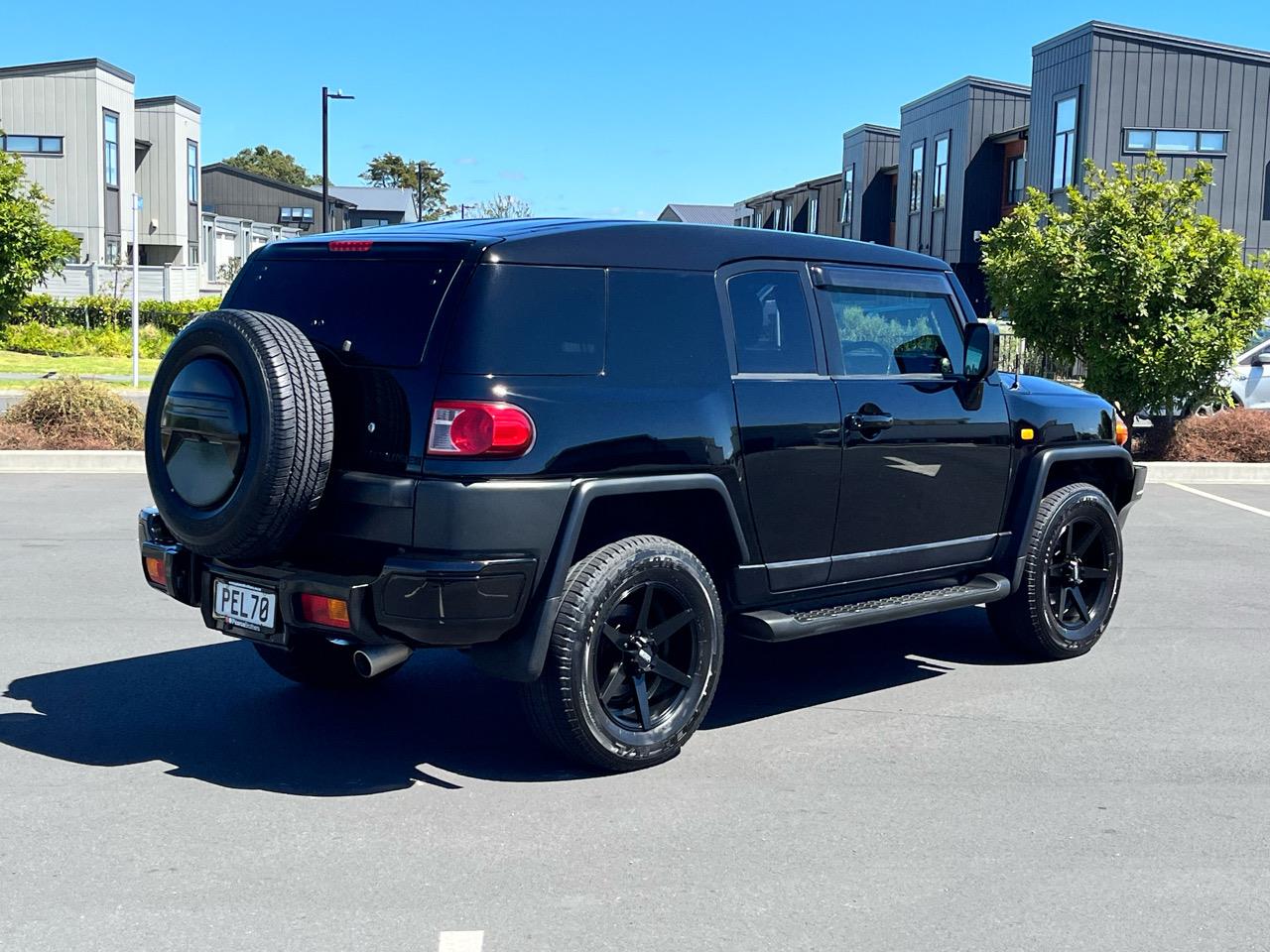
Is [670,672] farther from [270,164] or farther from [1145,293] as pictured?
[270,164]

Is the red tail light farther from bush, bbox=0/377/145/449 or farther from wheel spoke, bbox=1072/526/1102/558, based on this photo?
bush, bbox=0/377/145/449

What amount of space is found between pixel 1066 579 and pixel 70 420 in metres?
11.0

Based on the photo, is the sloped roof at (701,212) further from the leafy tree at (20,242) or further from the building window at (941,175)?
the leafy tree at (20,242)

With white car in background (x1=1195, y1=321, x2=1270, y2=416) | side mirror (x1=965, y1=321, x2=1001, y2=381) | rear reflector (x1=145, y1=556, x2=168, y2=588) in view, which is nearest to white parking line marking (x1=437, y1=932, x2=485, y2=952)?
rear reflector (x1=145, y1=556, x2=168, y2=588)

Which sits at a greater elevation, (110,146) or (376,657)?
(110,146)

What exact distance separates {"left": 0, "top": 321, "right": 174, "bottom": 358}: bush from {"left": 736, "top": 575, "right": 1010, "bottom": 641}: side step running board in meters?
28.4

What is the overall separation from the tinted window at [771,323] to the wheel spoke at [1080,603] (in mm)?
2213

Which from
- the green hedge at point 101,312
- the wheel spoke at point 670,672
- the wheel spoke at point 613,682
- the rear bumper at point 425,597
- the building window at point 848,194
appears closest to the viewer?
the rear bumper at point 425,597

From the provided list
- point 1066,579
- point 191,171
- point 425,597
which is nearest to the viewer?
point 425,597

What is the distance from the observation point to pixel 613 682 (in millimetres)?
5281

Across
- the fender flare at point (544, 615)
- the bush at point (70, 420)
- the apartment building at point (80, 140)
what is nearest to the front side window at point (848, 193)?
the apartment building at point (80, 140)

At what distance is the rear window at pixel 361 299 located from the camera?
5016 mm

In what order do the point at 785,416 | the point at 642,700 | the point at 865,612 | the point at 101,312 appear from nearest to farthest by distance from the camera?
the point at 642,700
the point at 785,416
the point at 865,612
the point at 101,312

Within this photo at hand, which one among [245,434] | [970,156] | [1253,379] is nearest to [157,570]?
[245,434]
